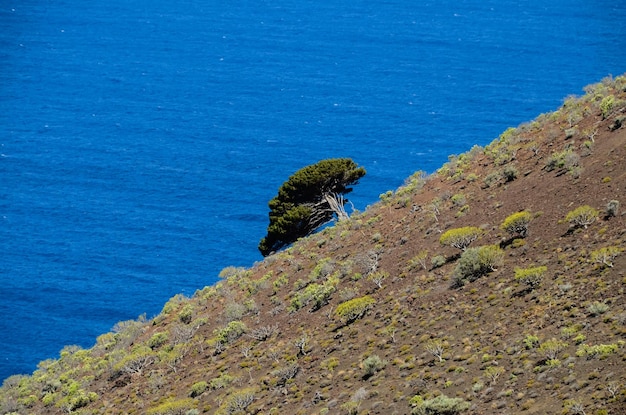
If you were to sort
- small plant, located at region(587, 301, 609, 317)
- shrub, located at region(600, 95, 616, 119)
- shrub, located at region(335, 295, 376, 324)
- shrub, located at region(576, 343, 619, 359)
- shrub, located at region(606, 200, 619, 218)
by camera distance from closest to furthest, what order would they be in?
shrub, located at region(576, 343, 619, 359) < small plant, located at region(587, 301, 609, 317) < shrub, located at region(606, 200, 619, 218) < shrub, located at region(335, 295, 376, 324) < shrub, located at region(600, 95, 616, 119)

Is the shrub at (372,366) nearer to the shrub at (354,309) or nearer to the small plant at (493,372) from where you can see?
the small plant at (493,372)

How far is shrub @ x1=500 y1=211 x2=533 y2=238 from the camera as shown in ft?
121

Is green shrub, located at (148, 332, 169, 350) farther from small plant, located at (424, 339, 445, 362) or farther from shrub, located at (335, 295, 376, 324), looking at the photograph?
small plant, located at (424, 339, 445, 362)

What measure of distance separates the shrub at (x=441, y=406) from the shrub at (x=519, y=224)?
10758 mm

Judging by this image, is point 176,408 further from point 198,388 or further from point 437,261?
point 437,261

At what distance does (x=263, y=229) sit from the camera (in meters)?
96.8

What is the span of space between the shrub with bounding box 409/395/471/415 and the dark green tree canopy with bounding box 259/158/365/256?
27.6 m

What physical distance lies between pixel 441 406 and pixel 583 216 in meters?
10.9

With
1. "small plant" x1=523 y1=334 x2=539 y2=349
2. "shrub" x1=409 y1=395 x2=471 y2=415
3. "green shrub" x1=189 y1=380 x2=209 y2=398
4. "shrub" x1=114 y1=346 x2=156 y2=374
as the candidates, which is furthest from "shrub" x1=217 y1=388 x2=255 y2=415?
"small plant" x1=523 y1=334 x2=539 y2=349

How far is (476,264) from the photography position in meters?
35.5

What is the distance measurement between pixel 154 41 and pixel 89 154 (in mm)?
46893

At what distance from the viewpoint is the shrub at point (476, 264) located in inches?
1389

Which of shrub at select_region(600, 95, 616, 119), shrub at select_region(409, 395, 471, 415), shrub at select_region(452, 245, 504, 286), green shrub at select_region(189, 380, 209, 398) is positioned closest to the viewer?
shrub at select_region(409, 395, 471, 415)

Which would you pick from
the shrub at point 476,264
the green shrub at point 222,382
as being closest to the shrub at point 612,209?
the shrub at point 476,264
